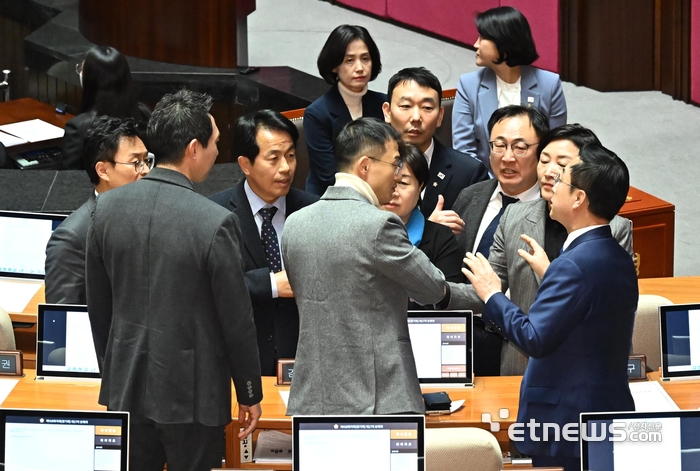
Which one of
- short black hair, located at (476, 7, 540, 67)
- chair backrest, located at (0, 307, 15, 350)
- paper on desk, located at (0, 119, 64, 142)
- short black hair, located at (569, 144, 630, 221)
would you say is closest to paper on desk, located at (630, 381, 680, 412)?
short black hair, located at (569, 144, 630, 221)

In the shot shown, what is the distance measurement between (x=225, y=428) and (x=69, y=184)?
2.67 m

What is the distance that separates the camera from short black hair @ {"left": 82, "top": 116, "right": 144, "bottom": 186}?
4.61 meters

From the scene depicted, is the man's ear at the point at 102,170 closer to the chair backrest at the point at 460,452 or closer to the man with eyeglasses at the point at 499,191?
the man with eyeglasses at the point at 499,191

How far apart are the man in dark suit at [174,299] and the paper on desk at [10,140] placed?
406 centimetres

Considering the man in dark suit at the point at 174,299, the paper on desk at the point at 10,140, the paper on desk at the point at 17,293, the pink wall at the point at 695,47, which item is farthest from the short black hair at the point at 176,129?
the pink wall at the point at 695,47

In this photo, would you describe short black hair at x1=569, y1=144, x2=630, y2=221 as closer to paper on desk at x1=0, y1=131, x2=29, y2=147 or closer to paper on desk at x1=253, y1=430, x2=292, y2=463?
paper on desk at x1=253, y1=430, x2=292, y2=463

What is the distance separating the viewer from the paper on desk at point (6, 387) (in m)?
4.19

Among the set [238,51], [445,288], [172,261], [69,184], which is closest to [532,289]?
[445,288]

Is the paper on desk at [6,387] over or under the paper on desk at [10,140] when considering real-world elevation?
under

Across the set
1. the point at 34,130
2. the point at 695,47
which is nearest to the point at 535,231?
the point at 34,130

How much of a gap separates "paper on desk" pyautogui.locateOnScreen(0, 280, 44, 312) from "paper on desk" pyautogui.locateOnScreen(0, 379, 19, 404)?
0.70 m

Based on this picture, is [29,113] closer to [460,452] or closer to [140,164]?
[140,164]

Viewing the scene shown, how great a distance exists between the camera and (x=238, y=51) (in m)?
8.28

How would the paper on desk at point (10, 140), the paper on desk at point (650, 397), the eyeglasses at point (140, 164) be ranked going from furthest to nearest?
1. the paper on desk at point (10, 140)
2. the eyeglasses at point (140, 164)
3. the paper on desk at point (650, 397)
